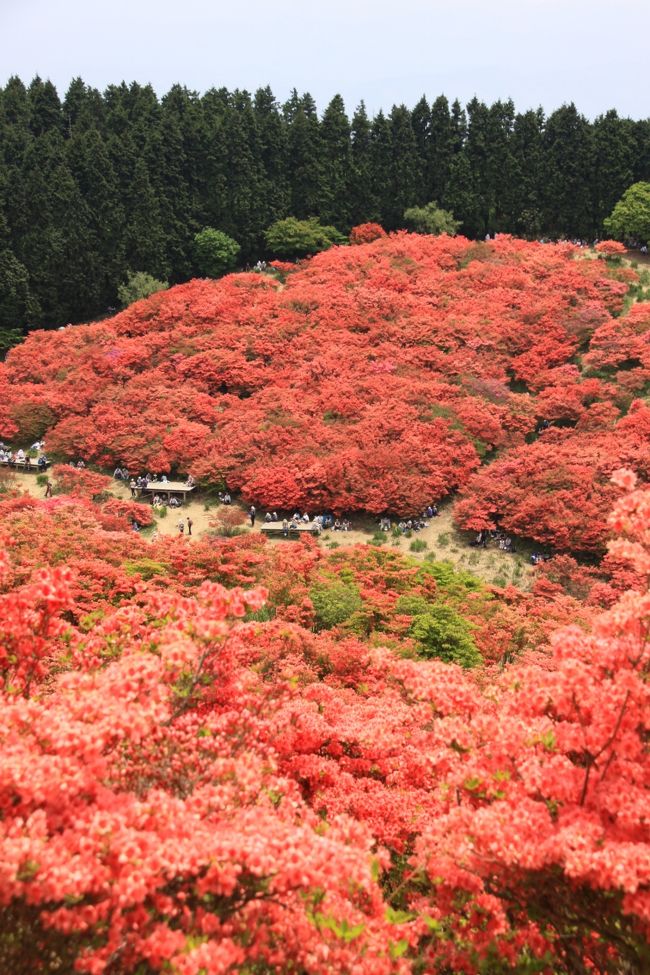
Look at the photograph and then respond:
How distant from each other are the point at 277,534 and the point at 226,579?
6.05 metres

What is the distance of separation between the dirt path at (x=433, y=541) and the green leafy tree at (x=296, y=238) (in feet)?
97.6

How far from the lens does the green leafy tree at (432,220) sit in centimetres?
5184

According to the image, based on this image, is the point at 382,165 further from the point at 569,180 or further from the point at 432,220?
the point at 569,180

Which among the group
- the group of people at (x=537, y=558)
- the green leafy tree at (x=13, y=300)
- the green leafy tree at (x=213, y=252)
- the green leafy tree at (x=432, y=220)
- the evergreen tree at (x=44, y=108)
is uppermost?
the evergreen tree at (x=44, y=108)

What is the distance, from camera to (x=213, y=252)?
4981cm

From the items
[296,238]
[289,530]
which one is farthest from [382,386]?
[296,238]

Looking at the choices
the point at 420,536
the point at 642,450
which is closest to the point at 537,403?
the point at 642,450

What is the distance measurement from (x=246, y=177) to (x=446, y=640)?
46601 millimetres

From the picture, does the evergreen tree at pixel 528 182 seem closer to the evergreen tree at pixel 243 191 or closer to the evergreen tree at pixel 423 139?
the evergreen tree at pixel 423 139

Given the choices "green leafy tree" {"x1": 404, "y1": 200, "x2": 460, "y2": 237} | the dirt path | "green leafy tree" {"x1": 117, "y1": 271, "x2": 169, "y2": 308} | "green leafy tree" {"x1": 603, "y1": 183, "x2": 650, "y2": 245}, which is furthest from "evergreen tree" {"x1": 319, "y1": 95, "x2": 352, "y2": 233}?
the dirt path

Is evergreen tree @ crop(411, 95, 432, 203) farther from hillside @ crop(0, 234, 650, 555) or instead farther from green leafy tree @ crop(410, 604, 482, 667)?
green leafy tree @ crop(410, 604, 482, 667)

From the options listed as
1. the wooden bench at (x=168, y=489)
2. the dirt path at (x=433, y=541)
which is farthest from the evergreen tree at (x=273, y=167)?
the dirt path at (x=433, y=541)

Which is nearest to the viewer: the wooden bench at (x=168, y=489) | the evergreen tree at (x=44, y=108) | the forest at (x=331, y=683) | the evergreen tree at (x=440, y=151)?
the forest at (x=331, y=683)

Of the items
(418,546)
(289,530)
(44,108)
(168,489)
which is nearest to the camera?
(418,546)
